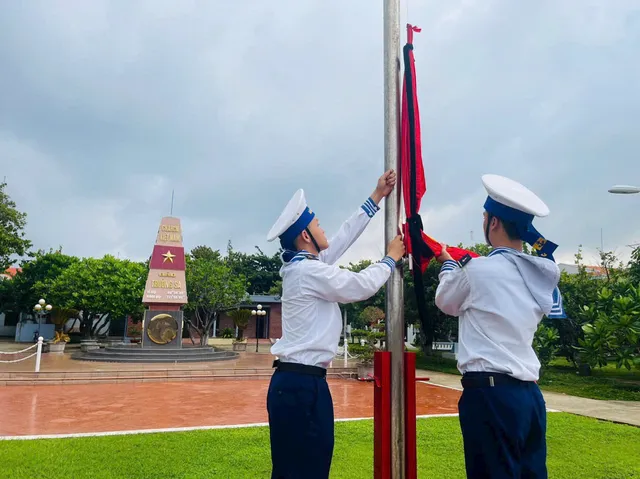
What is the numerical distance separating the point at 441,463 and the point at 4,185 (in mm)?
23920

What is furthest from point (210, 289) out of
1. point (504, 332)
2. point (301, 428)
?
point (504, 332)

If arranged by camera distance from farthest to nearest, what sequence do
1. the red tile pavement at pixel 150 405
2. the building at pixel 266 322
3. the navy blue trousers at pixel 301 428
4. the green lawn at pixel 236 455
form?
the building at pixel 266 322, the red tile pavement at pixel 150 405, the green lawn at pixel 236 455, the navy blue trousers at pixel 301 428

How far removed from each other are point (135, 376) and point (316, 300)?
11.4 m

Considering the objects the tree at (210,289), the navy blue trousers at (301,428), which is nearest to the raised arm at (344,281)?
the navy blue trousers at (301,428)

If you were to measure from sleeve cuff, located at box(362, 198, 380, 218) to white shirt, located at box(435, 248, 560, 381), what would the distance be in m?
0.70

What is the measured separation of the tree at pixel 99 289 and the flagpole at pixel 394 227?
20.3m

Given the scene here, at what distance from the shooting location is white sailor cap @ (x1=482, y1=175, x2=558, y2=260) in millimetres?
2078

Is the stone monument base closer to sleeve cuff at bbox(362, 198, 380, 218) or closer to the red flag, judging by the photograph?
sleeve cuff at bbox(362, 198, 380, 218)

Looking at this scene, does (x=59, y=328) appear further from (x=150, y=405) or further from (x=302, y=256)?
(x=302, y=256)

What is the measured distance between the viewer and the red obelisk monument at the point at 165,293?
16.1 meters

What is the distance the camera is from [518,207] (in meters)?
2.07

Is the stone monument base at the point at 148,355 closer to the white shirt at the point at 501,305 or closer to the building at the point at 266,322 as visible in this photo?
the white shirt at the point at 501,305

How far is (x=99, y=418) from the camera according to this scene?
7.33 meters

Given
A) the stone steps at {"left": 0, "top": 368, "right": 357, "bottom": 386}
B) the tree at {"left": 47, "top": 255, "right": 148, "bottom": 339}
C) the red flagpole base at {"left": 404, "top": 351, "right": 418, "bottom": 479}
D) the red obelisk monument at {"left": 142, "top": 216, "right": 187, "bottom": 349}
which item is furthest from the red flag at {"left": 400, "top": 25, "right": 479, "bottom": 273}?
the tree at {"left": 47, "top": 255, "right": 148, "bottom": 339}
